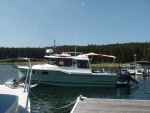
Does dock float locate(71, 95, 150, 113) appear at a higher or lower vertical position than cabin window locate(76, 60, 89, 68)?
lower

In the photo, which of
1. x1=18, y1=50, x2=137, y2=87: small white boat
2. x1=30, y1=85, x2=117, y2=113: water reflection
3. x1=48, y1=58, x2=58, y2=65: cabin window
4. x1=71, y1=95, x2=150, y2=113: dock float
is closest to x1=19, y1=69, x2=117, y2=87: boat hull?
x1=18, y1=50, x2=137, y2=87: small white boat

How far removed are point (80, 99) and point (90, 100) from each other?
423mm

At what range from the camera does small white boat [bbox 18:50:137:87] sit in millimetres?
22766

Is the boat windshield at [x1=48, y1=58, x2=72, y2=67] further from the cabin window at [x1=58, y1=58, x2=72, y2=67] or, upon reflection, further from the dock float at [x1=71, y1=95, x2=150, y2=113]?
the dock float at [x1=71, y1=95, x2=150, y2=113]

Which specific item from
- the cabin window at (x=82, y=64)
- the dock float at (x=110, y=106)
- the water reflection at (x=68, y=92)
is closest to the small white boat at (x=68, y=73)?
the cabin window at (x=82, y=64)

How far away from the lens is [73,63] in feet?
77.3

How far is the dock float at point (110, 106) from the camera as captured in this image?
8539 millimetres

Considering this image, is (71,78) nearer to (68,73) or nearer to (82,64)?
(68,73)

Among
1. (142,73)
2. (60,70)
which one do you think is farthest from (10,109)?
(142,73)

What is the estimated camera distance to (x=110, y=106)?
9.20 meters

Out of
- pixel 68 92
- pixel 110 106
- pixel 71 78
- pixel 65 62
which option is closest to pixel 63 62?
pixel 65 62

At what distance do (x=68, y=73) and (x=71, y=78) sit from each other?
2.24 ft

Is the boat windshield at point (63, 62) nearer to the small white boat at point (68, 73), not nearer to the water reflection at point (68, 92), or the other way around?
the small white boat at point (68, 73)

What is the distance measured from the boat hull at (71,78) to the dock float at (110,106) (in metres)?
12.5
